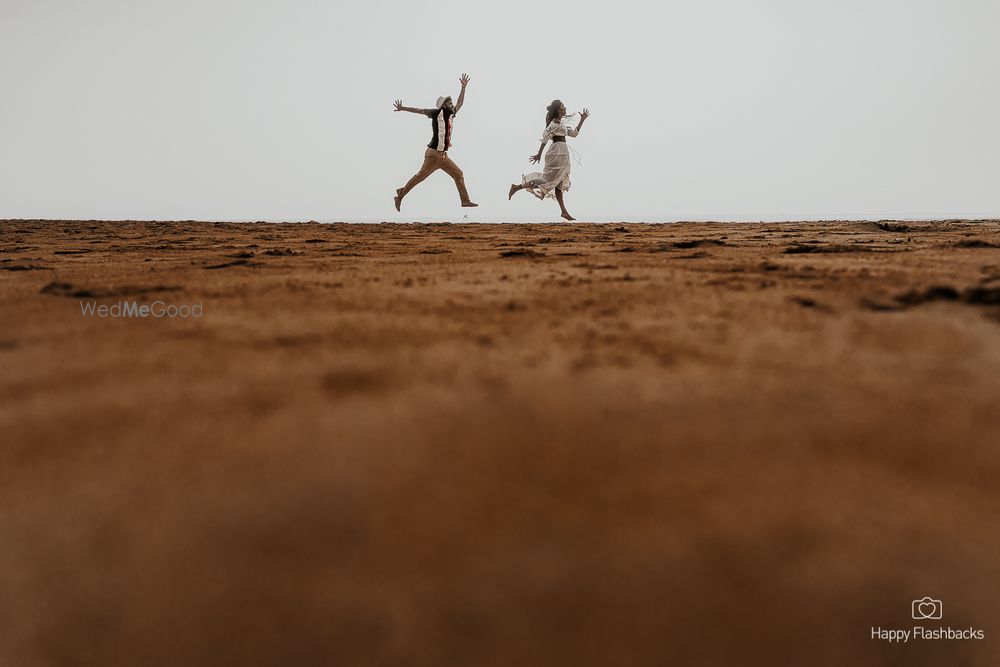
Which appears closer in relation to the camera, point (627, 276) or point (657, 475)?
point (657, 475)

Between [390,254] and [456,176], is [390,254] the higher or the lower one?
the lower one

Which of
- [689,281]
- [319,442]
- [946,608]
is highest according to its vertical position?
[689,281]

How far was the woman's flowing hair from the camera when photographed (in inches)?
227

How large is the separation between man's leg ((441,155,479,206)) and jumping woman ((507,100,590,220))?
23.3 inches

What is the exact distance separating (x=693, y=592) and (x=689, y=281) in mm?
1139

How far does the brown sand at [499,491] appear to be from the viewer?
1.41 ft

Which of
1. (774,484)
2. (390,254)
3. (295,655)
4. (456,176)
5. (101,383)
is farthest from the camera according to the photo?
(456,176)

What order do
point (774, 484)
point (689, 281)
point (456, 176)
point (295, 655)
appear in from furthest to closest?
point (456, 176)
point (689, 281)
point (774, 484)
point (295, 655)

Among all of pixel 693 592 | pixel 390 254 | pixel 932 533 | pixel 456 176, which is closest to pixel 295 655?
pixel 693 592

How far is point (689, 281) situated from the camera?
1.45m

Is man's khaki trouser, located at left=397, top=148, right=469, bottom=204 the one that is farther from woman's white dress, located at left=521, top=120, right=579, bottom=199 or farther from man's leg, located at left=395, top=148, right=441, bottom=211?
woman's white dress, located at left=521, top=120, right=579, bottom=199

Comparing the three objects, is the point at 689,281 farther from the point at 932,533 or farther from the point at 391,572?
the point at 391,572
